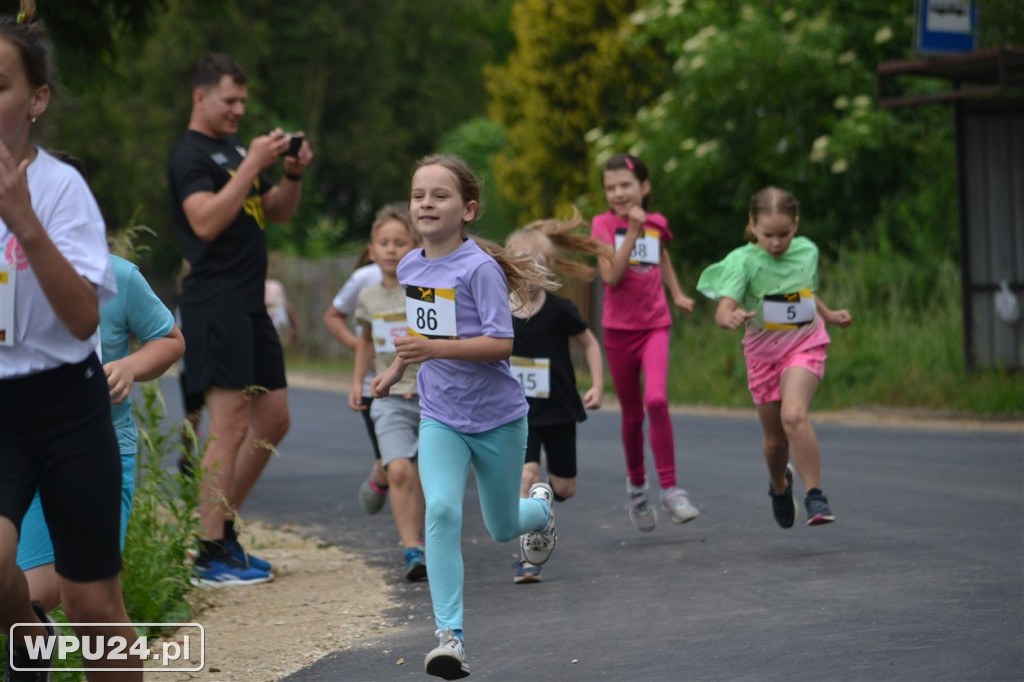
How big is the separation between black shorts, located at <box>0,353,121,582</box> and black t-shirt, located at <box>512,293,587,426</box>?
14.1ft

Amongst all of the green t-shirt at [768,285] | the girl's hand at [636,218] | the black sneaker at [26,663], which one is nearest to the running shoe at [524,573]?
the green t-shirt at [768,285]

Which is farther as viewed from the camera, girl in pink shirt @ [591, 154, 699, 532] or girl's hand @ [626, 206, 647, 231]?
girl in pink shirt @ [591, 154, 699, 532]

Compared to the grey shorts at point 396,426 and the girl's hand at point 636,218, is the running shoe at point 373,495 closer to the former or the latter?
the grey shorts at point 396,426

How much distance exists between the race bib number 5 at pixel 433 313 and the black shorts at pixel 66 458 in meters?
1.91

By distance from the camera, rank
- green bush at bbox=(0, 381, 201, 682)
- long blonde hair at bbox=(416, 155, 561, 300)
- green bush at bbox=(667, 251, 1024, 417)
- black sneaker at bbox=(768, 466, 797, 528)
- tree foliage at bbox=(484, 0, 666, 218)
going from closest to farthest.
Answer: long blonde hair at bbox=(416, 155, 561, 300) < green bush at bbox=(0, 381, 201, 682) < black sneaker at bbox=(768, 466, 797, 528) < green bush at bbox=(667, 251, 1024, 417) < tree foliage at bbox=(484, 0, 666, 218)

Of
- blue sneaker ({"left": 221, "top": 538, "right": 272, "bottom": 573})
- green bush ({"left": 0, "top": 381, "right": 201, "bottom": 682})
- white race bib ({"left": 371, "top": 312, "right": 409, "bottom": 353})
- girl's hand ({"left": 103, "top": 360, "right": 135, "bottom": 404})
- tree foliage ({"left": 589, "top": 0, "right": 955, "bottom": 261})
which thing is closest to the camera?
girl's hand ({"left": 103, "top": 360, "right": 135, "bottom": 404})

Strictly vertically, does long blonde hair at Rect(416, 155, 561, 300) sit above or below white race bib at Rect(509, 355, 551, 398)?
above

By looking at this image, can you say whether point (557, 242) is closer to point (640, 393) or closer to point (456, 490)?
point (640, 393)

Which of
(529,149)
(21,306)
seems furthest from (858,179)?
(21,306)

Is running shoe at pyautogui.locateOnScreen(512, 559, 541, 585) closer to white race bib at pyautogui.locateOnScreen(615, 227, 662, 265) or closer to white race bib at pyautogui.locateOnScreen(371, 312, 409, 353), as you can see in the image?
white race bib at pyautogui.locateOnScreen(371, 312, 409, 353)

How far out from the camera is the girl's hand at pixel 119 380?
4453 millimetres

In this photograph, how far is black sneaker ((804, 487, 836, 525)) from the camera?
7.70m

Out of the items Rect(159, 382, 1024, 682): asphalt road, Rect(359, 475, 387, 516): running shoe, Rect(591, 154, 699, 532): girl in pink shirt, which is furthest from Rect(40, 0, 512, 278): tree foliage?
Rect(591, 154, 699, 532): girl in pink shirt

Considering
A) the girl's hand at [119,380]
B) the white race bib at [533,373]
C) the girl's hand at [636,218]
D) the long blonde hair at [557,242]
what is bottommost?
the white race bib at [533,373]
